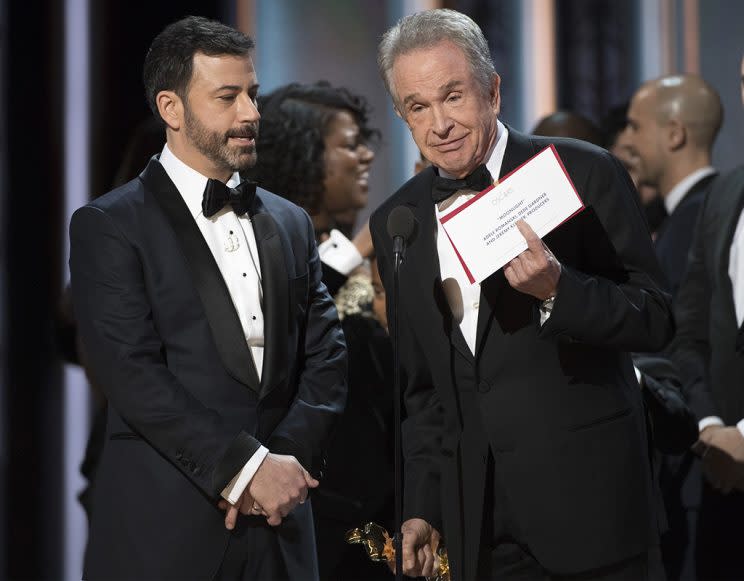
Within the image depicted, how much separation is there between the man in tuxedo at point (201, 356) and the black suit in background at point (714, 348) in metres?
1.35

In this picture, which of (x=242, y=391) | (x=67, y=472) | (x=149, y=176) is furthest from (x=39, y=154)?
(x=242, y=391)

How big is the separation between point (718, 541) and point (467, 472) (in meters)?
1.48

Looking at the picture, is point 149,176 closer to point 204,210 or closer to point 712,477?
point 204,210

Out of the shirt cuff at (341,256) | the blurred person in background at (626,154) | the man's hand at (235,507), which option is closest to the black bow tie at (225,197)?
the man's hand at (235,507)

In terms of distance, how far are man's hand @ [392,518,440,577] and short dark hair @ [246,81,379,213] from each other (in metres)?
1.41

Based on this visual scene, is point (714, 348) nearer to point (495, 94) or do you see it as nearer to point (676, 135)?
point (495, 94)

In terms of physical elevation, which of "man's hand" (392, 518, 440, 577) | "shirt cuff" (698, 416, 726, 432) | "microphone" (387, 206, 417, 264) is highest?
"microphone" (387, 206, 417, 264)

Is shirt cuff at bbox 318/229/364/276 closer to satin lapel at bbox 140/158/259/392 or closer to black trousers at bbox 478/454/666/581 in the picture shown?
satin lapel at bbox 140/158/259/392

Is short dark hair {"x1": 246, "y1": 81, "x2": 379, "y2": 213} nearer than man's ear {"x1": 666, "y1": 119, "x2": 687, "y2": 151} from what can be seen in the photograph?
Yes

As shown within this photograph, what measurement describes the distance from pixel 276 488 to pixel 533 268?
68 cm

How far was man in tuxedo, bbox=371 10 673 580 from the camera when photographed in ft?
7.17

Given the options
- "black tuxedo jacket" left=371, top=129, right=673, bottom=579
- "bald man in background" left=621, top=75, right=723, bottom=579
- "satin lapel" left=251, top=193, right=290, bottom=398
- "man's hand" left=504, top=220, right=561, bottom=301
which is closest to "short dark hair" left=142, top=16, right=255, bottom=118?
"satin lapel" left=251, top=193, right=290, bottom=398

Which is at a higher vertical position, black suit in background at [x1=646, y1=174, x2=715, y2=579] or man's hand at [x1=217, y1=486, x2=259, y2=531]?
man's hand at [x1=217, y1=486, x2=259, y2=531]

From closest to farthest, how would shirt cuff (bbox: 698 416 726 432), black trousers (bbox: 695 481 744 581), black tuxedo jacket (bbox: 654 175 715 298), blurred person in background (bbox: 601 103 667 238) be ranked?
shirt cuff (bbox: 698 416 726 432), black trousers (bbox: 695 481 744 581), black tuxedo jacket (bbox: 654 175 715 298), blurred person in background (bbox: 601 103 667 238)
